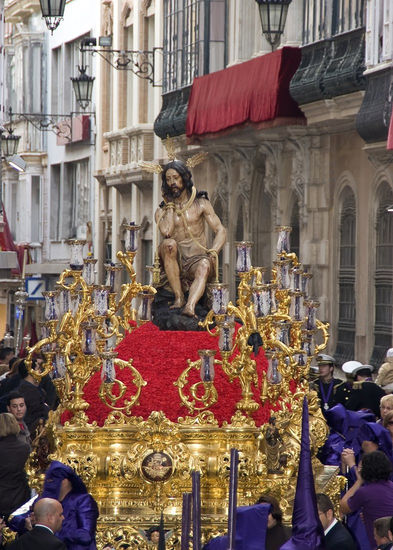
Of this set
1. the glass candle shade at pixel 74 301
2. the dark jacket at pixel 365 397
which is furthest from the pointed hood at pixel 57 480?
the dark jacket at pixel 365 397

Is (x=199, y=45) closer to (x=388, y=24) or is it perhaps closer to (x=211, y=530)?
(x=388, y=24)

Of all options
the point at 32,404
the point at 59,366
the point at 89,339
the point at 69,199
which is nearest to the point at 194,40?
the point at 32,404

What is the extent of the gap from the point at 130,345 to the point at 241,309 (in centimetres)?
158

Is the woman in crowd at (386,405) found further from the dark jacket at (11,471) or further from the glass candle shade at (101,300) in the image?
the dark jacket at (11,471)

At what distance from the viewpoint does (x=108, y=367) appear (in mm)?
11578

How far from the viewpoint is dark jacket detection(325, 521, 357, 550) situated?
9.20 metres

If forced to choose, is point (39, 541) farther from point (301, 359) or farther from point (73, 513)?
point (301, 359)

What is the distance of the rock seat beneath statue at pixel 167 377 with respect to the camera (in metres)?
11.9

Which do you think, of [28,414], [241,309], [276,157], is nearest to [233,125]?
[276,157]

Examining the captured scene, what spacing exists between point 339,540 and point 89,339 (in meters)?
3.06

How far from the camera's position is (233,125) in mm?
24922

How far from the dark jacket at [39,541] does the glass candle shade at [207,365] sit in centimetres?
285

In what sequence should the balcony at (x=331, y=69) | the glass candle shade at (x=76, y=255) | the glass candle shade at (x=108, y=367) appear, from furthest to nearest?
the balcony at (x=331, y=69)
the glass candle shade at (x=76, y=255)
the glass candle shade at (x=108, y=367)

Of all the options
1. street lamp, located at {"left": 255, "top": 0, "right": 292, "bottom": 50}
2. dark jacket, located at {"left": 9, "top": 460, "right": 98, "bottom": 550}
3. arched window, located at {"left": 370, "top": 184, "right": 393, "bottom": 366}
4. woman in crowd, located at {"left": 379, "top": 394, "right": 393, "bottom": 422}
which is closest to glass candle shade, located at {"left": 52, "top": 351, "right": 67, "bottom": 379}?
dark jacket, located at {"left": 9, "top": 460, "right": 98, "bottom": 550}
